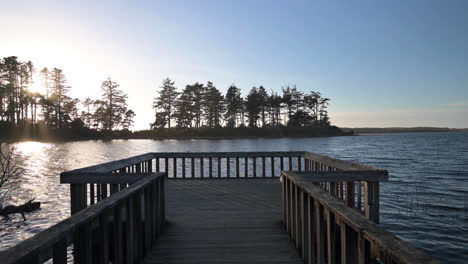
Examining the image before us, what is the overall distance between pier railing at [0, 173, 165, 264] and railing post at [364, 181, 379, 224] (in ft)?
10.4

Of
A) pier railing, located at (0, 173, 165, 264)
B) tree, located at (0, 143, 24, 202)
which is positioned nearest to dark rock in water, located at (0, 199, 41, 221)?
tree, located at (0, 143, 24, 202)

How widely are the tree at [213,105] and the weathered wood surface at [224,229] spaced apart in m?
70.1

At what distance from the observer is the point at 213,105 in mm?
77938

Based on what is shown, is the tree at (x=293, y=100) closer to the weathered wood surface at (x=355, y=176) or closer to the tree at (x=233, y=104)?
the tree at (x=233, y=104)

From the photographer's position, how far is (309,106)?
86688 millimetres

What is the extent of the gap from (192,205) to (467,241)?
791cm

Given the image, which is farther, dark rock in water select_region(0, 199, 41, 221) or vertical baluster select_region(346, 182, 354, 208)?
dark rock in water select_region(0, 199, 41, 221)

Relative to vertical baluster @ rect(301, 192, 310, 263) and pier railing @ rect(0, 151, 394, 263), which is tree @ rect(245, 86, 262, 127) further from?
vertical baluster @ rect(301, 192, 310, 263)

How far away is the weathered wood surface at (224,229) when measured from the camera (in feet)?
12.2

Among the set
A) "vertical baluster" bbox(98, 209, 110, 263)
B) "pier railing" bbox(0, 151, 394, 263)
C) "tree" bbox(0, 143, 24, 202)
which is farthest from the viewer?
"tree" bbox(0, 143, 24, 202)

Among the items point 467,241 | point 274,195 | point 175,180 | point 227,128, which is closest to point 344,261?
point 274,195

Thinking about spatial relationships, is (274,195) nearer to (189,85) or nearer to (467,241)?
(467,241)

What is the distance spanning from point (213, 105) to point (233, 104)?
6079mm

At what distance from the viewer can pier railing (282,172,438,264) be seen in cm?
164
